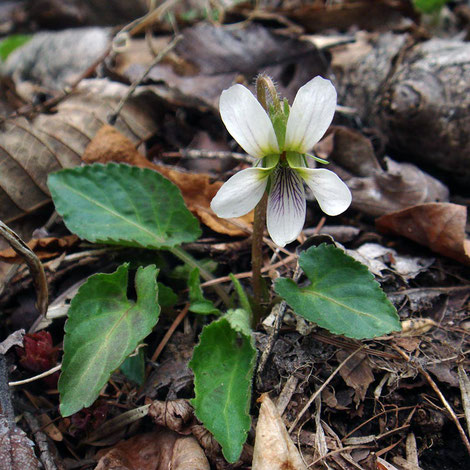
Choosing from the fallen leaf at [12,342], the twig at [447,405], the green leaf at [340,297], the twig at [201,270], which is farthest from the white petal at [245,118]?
the fallen leaf at [12,342]

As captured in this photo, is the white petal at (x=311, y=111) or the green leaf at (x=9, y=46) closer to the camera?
the white petal at (x=311, y=111)

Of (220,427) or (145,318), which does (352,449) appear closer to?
(220,427)

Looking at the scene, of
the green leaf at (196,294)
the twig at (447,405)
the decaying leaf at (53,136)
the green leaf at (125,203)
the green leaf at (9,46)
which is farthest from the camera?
the green leaf at (9,46)

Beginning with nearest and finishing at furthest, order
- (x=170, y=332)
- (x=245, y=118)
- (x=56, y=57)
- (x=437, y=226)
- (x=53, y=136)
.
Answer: (x=245, y=118), (x=170, y=332), (x=437, y=226), (x=53, y=136), (x=56, y=57)

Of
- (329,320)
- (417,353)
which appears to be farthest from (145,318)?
(417,353)

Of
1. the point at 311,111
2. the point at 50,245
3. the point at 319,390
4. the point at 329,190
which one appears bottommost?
the point at 319,390

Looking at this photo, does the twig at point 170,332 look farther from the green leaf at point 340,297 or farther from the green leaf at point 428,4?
the green leaf at point 428,4

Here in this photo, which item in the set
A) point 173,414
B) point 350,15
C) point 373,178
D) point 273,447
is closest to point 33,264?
point 173,414

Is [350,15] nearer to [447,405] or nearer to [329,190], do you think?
[329,190]
